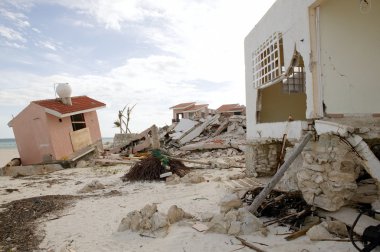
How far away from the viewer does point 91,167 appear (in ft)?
51.3

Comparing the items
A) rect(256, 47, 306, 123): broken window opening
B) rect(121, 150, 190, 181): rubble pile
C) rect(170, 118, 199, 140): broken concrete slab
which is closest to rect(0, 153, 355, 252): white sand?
rect(121, 150, 190, 181): rubble pile

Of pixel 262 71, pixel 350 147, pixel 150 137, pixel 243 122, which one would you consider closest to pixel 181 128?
pixel 243 122

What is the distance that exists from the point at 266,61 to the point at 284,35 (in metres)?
1.81

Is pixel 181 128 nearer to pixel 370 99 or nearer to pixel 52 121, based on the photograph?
pixel 52 121

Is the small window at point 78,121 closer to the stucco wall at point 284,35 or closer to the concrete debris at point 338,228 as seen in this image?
the stucco wall at point 284,35

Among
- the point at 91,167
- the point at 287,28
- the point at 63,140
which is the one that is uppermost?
the point at 287,28

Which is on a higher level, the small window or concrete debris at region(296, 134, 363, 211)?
the small window

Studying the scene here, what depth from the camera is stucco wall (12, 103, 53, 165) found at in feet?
53.2

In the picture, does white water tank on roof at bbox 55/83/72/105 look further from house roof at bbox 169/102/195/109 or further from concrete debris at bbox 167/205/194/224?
house roof at bbox 169/102/195/109

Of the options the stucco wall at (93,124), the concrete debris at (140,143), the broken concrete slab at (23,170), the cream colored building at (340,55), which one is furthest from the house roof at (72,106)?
the cream colored building at (340,55)

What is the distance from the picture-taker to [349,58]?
18.6 feet

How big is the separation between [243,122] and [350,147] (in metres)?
18.9

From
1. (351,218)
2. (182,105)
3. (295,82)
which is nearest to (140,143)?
(295,82)

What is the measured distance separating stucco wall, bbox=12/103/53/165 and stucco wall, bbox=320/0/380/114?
48.2 ft
